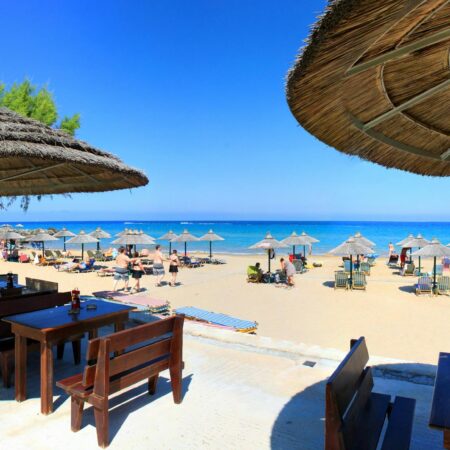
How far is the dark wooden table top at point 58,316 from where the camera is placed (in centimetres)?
340

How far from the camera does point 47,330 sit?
3.22 m

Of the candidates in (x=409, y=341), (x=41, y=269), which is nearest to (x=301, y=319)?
(x=409, y=341)

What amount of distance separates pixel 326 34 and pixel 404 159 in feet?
6.60

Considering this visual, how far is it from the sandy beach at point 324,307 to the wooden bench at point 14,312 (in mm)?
4087

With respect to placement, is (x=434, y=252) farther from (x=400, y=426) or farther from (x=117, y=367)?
(x=117, y=367)

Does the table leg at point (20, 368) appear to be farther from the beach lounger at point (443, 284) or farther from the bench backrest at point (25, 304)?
the beach lounger at point (443, 284)

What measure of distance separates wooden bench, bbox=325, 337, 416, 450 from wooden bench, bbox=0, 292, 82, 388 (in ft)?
9.61

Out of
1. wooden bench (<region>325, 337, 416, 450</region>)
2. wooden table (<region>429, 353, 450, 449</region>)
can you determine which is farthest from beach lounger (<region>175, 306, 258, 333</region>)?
wooden table (<region>429, 353, 450, 449</region>)

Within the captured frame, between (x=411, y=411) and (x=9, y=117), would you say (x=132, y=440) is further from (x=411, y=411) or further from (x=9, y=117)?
(x=9, y=117)

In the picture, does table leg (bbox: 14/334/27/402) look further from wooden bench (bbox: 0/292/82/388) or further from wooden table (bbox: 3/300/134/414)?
wooden bench (bbox: 0/292/82/388)

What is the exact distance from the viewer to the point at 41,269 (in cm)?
2069

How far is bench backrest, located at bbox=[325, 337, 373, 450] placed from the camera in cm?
189

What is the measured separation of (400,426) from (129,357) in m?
1.94

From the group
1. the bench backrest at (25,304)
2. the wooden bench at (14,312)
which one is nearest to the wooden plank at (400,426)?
the wooden bench at (14,312)
